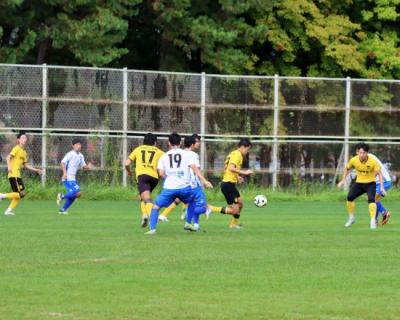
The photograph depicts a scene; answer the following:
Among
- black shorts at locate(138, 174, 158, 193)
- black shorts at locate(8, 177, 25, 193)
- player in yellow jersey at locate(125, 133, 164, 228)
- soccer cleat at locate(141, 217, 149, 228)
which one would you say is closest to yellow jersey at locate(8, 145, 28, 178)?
black shorts at locate(8, 177, 25, 193)

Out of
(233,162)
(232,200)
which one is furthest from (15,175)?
(233,162)

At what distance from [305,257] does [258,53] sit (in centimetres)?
2872

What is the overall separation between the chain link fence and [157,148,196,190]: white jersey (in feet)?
49.2

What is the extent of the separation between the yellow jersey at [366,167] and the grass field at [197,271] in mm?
1029

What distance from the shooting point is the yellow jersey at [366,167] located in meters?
23.4

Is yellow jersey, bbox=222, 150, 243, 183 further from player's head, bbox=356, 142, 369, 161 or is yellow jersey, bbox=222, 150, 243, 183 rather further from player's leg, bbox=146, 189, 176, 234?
player's leg, bbox=146, 189, 176, 234

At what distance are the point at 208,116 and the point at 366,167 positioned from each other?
45.2ft

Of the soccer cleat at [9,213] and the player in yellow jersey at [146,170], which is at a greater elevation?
→ the player in yellow jersey at [146,170]

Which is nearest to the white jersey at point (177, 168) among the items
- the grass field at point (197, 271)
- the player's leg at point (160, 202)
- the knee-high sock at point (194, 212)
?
the player's leg at point (160, 202)

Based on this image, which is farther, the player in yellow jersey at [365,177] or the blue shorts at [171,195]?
the player in yellow jersey at [365,177]

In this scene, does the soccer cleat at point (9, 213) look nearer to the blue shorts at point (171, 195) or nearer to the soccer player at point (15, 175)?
the soccer player at point (15, 175)

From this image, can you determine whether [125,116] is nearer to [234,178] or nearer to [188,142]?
[234,178]

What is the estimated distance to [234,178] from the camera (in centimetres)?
2355

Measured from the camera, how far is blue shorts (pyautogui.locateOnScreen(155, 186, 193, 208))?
20.5m
